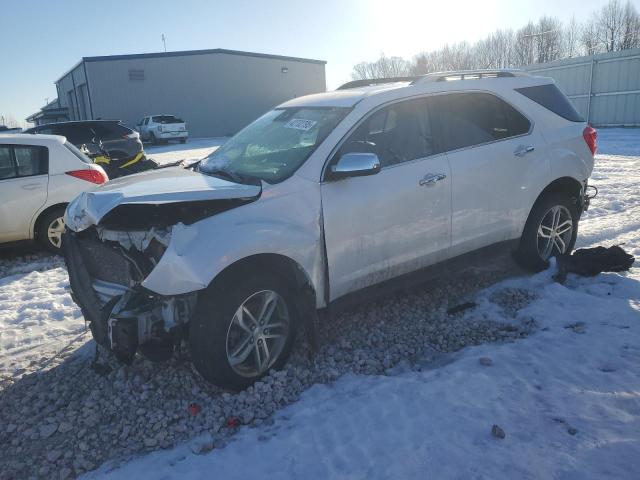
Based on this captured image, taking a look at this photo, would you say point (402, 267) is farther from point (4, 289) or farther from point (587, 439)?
point (4, 289)

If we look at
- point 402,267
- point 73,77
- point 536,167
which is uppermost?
point 73,77

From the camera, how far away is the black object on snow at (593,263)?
194 inches

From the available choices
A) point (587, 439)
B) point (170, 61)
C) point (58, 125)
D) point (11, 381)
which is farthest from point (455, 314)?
point (170, 61)

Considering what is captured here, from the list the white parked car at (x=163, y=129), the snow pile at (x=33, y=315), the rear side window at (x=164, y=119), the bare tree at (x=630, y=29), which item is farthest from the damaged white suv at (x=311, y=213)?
the bare tree at (x=630, y=29)

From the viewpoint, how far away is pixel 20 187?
662 centimetres

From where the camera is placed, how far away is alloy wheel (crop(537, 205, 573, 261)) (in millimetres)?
5145

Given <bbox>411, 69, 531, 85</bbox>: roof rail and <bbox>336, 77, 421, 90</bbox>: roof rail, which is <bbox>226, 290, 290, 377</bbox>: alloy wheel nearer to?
<bbox>411, 69, 531, 85</bbox>: roof rail

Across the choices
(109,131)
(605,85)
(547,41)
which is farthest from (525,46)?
(109,131)

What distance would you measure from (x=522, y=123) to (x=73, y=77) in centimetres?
4008

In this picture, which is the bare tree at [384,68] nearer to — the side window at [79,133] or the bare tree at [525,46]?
the bare tree at [525,46]

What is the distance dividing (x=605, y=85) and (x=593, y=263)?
2292 cm

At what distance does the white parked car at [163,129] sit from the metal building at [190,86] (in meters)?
4.80

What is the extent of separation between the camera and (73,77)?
37.8 m

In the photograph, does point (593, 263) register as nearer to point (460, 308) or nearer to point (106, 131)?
point (460, 308)
